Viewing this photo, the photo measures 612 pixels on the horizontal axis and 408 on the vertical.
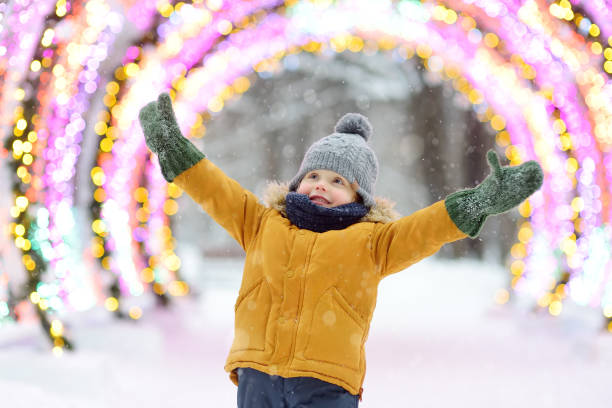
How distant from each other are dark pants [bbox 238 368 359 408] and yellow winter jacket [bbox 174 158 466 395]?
0.04m

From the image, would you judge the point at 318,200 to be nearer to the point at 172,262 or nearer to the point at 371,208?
the point at 371,208

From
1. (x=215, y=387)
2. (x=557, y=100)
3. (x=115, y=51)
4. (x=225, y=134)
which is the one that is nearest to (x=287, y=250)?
(x=215, y=387)

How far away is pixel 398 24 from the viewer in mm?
5238

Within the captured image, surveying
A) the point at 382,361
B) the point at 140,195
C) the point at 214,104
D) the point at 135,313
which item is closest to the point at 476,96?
the point at 214,104

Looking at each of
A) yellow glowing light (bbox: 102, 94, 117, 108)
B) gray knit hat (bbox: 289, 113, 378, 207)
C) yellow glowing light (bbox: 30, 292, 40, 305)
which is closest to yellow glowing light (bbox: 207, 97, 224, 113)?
yellow glowing light (bbox: 102, 94, 117, 108)

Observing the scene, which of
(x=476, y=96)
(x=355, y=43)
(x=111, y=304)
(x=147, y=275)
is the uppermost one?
(x=476, y=96)

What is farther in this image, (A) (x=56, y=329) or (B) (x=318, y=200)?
(A) (x=56, y=329)

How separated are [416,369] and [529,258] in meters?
2.26

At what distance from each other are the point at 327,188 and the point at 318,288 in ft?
1.36

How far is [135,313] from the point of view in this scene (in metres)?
5.45

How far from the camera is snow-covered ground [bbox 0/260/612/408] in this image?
3846mm

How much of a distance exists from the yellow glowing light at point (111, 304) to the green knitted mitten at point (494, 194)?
3.86 m

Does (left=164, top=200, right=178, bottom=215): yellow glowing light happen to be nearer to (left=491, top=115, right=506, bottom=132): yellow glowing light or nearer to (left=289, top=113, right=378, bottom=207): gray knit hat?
(left=491, top=115, right=506, bottom=132): yellow glowing light

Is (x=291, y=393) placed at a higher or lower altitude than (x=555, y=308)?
lower
